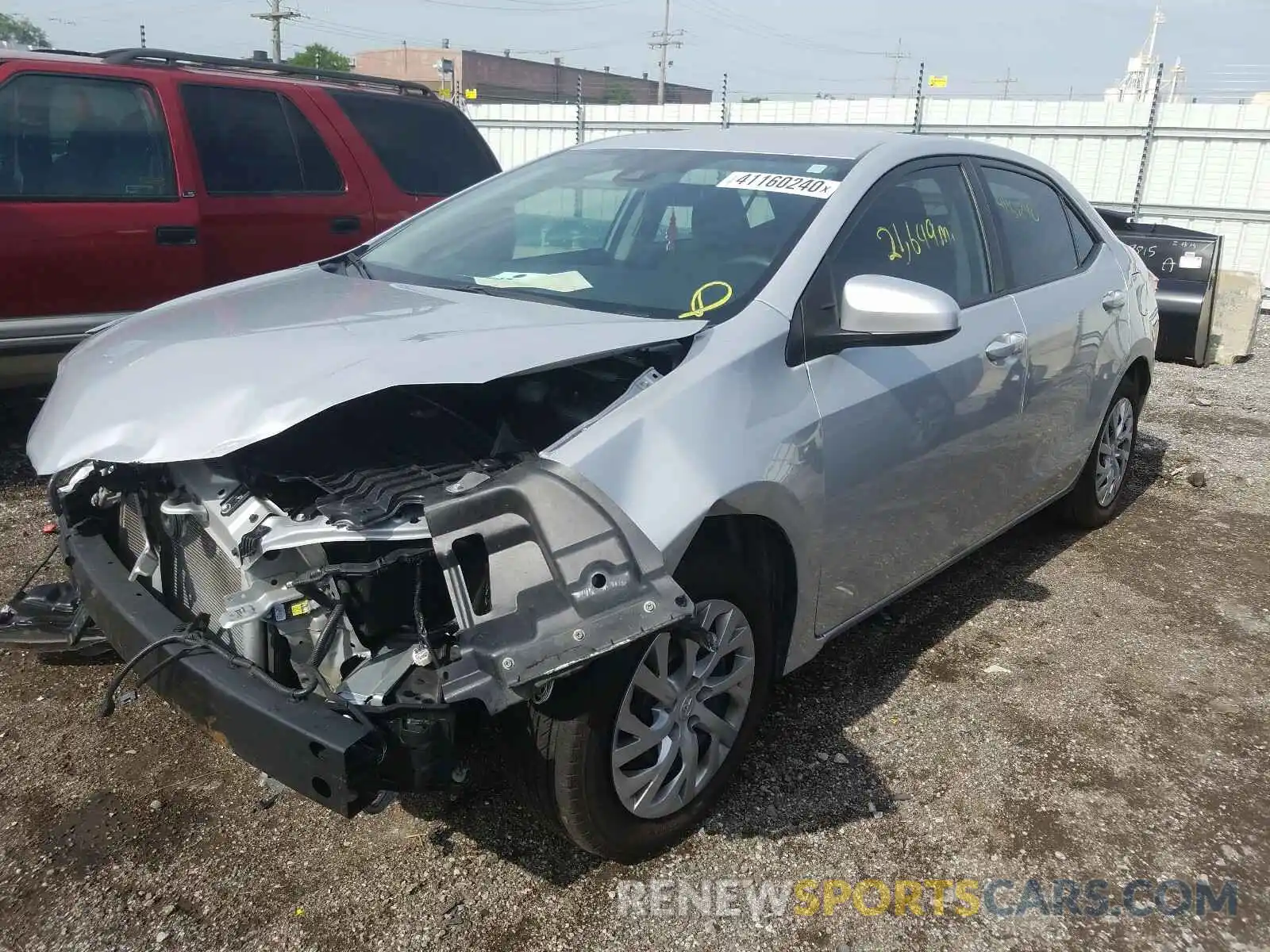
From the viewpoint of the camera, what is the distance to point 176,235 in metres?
4.99

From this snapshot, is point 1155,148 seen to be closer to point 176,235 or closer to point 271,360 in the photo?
point 176,235

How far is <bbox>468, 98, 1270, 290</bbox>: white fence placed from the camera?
11648 mm

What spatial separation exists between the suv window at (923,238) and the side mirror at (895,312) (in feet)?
0.51

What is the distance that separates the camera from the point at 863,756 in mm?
3012

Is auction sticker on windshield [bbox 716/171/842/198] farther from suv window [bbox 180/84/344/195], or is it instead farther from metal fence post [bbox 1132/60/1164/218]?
metal fence post [bbox 1132/60/1164/218]

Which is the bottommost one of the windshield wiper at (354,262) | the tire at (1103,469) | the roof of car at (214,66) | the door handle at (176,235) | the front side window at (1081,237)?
the tire at (1103,469)

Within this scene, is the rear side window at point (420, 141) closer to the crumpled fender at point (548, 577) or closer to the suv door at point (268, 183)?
the suv door at point (268, 183)

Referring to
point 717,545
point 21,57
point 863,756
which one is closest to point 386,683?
point 717,545

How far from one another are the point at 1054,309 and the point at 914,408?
3.95 ft

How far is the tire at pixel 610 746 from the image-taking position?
2.19 m

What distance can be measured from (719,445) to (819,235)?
0.85m

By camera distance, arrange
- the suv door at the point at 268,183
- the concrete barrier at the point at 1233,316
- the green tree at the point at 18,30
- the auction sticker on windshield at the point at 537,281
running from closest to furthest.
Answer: the auction sticker on windshield at the point at 537,281 < the suv door at the point at 268,183 < the concrete barrier at the point at 1233,316 < the green tree at the point at 18,30

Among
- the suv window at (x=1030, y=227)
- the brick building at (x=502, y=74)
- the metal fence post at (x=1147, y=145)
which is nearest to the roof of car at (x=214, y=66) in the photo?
the suv window at (x=1030, y=227)

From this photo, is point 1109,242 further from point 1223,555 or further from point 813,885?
point 813,885
